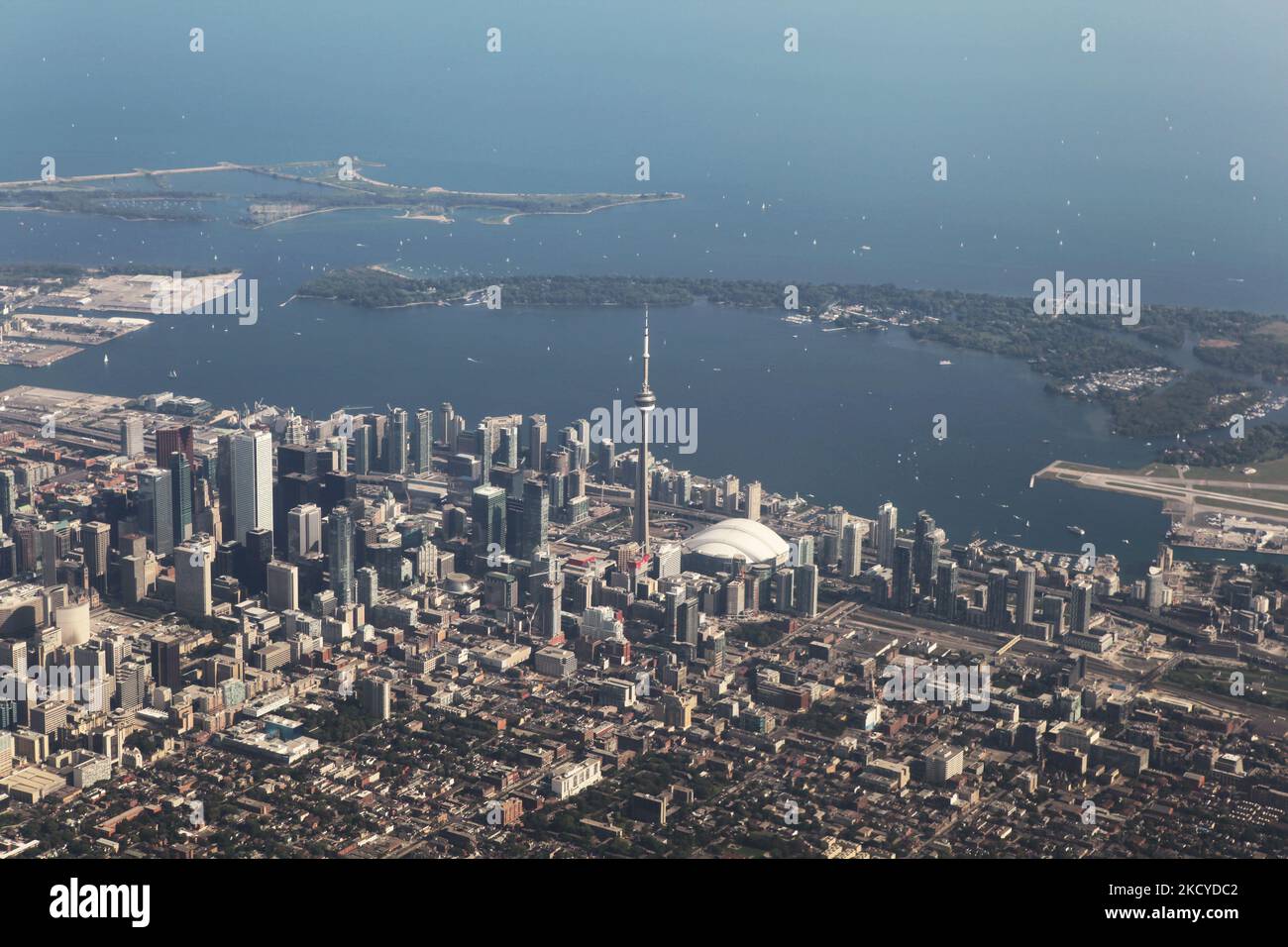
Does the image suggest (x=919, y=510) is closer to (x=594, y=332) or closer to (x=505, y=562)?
(x=505, y=562)

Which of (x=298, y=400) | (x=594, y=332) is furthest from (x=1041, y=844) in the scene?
(x=594, y=332)

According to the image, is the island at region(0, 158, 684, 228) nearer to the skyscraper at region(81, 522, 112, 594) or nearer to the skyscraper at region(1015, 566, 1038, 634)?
the skyscraper at region(81, 522, 112, 594)

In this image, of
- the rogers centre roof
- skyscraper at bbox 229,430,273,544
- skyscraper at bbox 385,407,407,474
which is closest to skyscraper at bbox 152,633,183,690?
skyscraper at bbox 229,430,273,544

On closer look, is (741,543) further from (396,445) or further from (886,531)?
(396,445)
